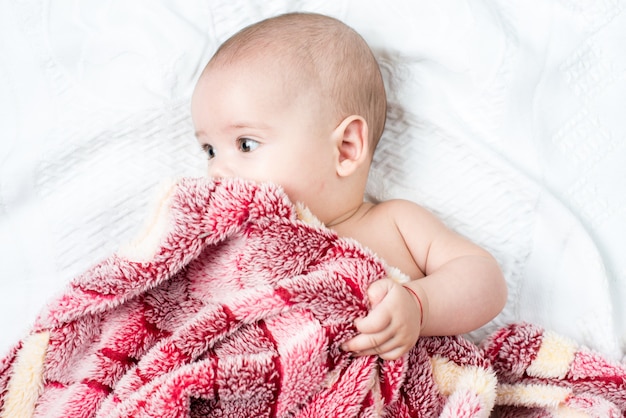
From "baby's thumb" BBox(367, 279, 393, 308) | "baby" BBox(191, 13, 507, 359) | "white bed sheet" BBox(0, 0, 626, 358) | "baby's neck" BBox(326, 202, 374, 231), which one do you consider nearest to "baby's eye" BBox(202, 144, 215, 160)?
"baby" BBox(191, 13, 507, 359)

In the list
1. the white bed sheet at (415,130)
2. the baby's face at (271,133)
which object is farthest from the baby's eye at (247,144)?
the white bed sheet at (415,130)

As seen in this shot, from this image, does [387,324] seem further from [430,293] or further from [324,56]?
[324,56]

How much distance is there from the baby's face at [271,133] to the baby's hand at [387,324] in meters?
0.23

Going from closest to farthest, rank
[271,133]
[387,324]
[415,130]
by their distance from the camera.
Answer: [387,324] → [271,133] → [415,130]

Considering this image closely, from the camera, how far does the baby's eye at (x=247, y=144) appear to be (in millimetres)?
1036

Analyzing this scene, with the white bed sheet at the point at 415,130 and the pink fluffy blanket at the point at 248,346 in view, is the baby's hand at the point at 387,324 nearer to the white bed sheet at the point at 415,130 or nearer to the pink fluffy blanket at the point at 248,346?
the pink fluffy blanket at the point at 248,346

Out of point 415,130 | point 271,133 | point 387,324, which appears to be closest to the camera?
point 387,324

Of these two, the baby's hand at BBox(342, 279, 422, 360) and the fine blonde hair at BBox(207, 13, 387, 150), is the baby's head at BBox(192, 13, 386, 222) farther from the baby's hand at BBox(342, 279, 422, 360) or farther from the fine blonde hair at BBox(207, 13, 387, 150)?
the baby's hand at BBox(342, 279, 422, 360)

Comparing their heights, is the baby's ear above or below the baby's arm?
above

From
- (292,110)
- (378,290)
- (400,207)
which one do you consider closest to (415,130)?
(400,207)

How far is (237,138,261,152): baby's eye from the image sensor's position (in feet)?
3.40

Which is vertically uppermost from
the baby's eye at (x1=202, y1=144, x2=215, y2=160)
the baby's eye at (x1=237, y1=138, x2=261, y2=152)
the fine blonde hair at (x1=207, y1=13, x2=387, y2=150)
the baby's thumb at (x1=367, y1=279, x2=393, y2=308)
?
the fine blonde hair at (x1=207, y1=13, x2=387, y2=150)

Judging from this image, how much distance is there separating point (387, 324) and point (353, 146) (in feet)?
1.09

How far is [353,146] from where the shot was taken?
3.57 ft
